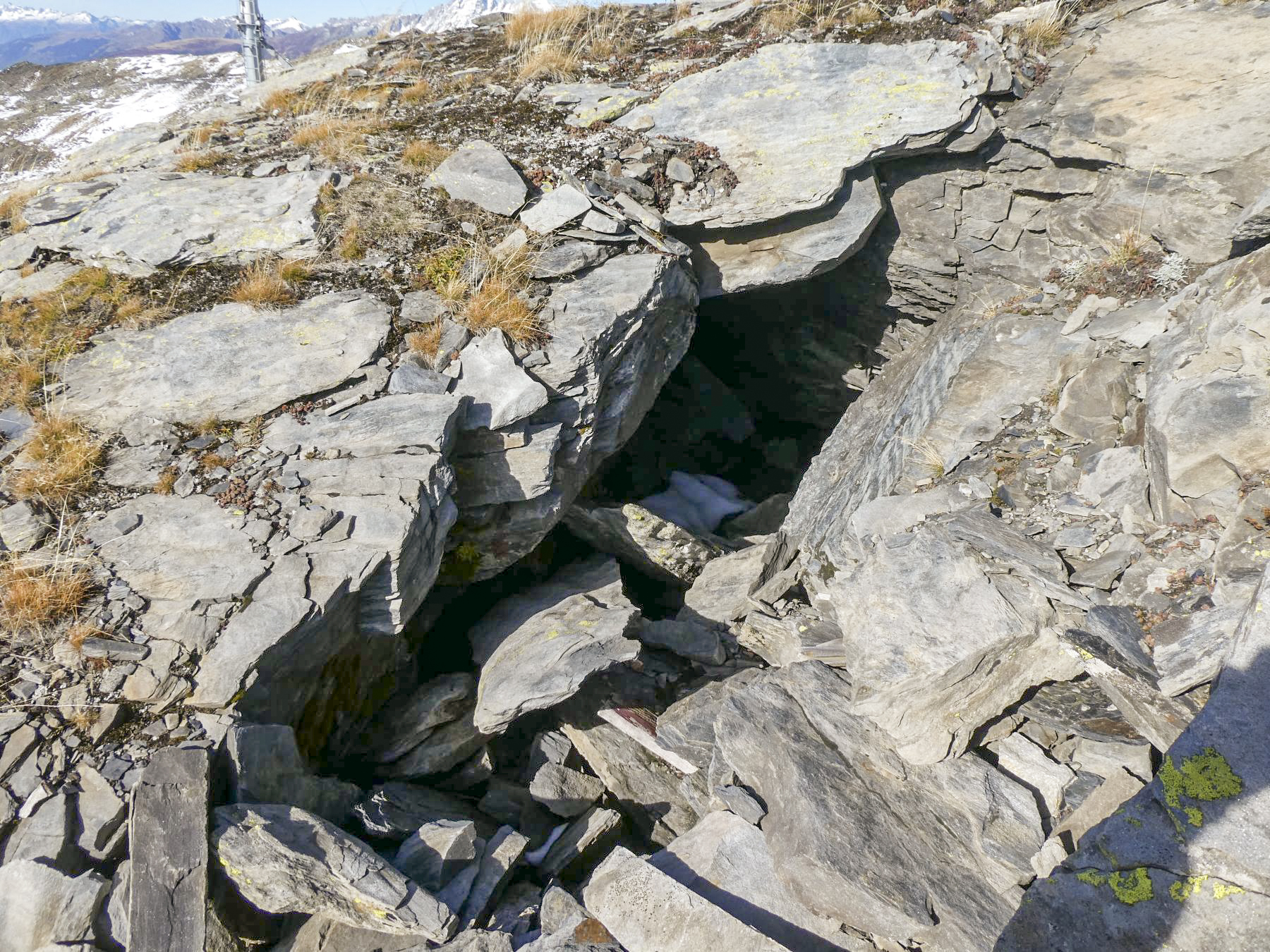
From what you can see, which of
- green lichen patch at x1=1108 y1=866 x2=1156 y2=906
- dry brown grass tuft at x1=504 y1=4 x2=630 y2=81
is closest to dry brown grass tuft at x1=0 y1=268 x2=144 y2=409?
dry brown grass tuft at x1=504 y1=4 x2=630 y2=81

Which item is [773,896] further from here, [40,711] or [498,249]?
[498,249]

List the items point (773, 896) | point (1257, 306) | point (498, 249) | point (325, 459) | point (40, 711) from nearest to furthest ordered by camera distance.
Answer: point (40, 711) → point (773, 896) → point (1257, 306) → point (325, 459) → point (498, 249)

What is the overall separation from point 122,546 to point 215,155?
24.8 feet

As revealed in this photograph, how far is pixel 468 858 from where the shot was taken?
17.9 feet

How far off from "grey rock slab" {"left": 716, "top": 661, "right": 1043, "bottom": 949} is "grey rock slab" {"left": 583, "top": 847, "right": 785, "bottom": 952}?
16 cm

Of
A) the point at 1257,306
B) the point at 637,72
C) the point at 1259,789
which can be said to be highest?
the point at 637,72

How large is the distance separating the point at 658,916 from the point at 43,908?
13.0 feet

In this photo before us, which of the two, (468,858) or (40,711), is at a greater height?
(40,711)

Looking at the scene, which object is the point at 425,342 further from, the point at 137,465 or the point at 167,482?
the point at 137,465

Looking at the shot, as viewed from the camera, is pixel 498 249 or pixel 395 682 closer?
pixel 395 682

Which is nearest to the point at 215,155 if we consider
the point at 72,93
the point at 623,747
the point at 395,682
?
the point at 395,682

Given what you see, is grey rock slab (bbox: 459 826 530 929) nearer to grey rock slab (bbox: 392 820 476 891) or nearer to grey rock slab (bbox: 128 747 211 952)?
grey rock slab (bbox: 392 820 476 891)

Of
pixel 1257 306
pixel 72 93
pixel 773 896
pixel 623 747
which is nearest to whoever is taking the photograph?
pixel 773 896

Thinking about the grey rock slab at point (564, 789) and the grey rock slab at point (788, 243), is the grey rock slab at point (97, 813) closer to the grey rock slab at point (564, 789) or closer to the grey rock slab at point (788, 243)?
the grey rock slab at point (564, 789)
